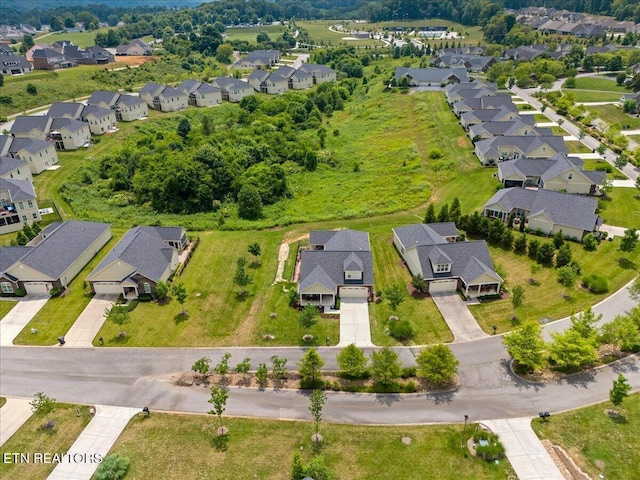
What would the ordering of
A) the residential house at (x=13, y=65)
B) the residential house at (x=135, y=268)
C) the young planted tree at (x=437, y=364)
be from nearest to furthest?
the young planted tree at (x=437, y=364) < the residential house at (x=135, y=268) < the residential house at (x=13, y=65)

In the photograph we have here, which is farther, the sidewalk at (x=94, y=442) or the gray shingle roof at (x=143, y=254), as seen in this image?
the gray shingle roof at (x=143, y=254)

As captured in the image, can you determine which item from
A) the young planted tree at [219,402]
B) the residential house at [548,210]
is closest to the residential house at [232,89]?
the residential house at [548,210]

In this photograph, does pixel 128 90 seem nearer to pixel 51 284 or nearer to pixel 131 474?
pixel 51 284

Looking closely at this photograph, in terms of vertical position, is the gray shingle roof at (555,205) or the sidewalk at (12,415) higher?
the gray shingle roof at (555,205)

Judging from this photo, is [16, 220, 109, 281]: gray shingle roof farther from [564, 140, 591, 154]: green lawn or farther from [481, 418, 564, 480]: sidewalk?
[564, 140, 591, 154]: green lawn

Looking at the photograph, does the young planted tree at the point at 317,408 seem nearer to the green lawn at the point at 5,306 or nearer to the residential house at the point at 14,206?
the green lawn at the point at 5,306

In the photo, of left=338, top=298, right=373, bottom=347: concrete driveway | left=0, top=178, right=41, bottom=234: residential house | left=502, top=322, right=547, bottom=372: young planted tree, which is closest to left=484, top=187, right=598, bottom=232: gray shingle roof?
left=502, top=322, right=547, bottom=372: young planted tree

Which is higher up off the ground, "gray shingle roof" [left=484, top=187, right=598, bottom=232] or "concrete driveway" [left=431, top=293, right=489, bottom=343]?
"gray shingle roof" [left=484, top=187, right=598, bottom=232]
